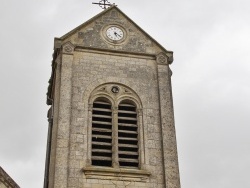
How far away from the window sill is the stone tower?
0.11 ft

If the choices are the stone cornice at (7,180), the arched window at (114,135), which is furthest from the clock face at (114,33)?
the stone cornice at (7,180)

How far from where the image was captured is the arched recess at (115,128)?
19.0m

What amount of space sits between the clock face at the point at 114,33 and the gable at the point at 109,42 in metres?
0.17

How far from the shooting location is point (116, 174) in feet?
60.4

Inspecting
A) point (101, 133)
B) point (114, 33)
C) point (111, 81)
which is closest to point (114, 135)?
point (101, 133)

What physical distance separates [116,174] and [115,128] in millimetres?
1924

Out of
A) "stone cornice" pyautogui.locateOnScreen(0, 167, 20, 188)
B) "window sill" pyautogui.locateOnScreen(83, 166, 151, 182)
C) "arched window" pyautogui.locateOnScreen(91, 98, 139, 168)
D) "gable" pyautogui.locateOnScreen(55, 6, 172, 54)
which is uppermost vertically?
"gable" pyautogui.locateOnScreen(55, 6, 172, 54)

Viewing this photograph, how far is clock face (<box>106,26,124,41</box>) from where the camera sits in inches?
874

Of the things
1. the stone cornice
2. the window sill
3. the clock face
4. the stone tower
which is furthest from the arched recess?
the stone cornice

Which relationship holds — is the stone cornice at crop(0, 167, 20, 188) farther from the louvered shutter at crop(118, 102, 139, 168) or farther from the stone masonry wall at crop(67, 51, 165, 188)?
the louvered shutter at crop(118, 102, 139, 168)

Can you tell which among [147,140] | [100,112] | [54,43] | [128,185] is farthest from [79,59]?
[128,185]

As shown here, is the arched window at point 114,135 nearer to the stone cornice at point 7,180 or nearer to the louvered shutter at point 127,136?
the louvered shutter at point 127,136

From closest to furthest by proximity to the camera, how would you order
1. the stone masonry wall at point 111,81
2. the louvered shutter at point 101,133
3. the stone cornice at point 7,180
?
the stone cornice at point 7,180, the stone masonry wall at point 111,81, the louvered shutter at point 101,133

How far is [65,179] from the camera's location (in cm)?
1788
